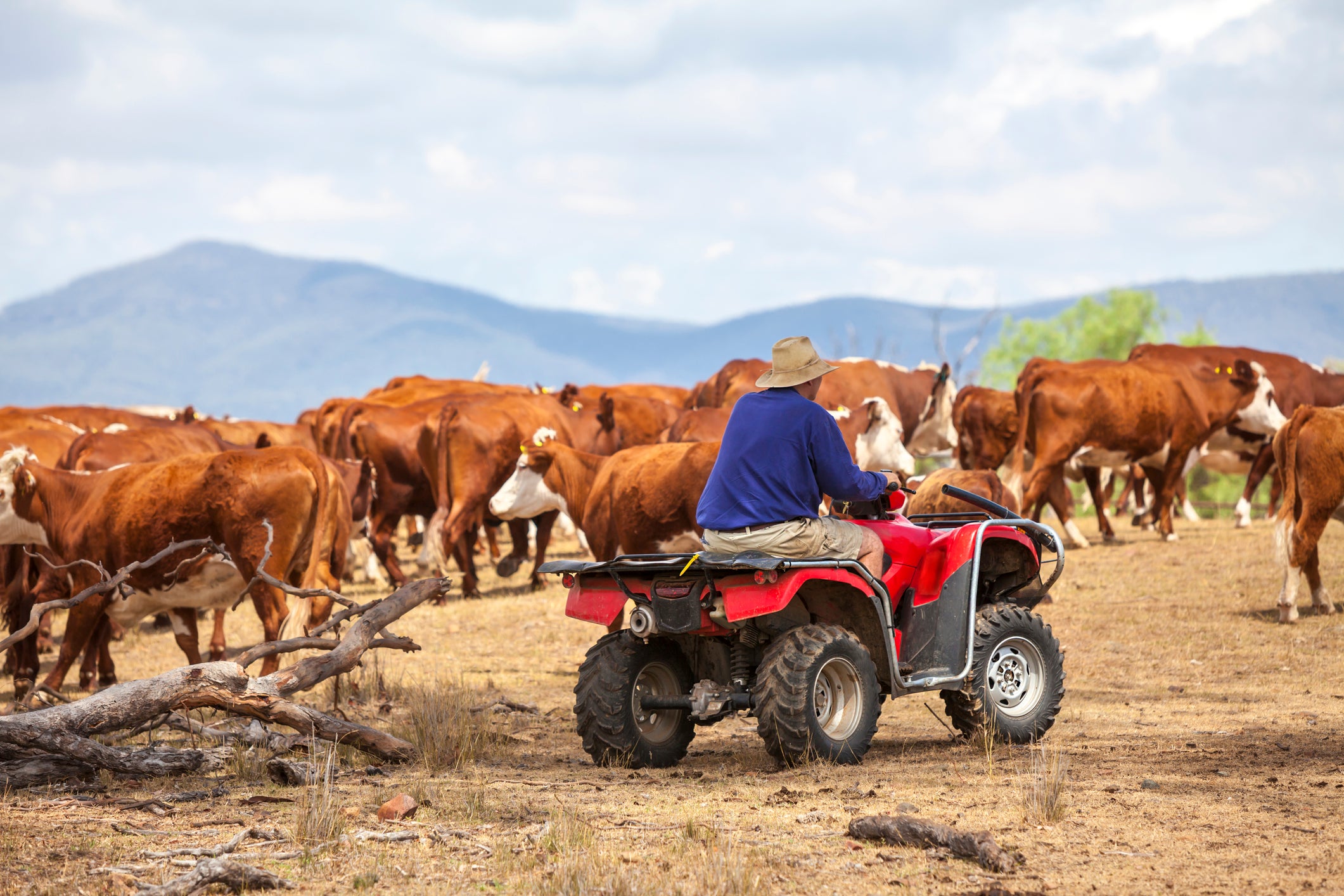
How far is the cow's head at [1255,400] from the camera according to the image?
64.1 feet

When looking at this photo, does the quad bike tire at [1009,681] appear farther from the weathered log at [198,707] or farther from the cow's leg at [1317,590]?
the cow's leg at [1317,590]

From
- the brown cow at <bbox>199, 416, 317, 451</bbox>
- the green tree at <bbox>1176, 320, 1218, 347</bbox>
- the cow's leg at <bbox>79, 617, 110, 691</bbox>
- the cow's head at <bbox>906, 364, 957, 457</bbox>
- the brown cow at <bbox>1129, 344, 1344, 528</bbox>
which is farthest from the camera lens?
the green tree at <bbox>1176, 320, 1218, 347</bbox>

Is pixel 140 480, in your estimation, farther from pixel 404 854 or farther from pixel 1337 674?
pixel 1337 674

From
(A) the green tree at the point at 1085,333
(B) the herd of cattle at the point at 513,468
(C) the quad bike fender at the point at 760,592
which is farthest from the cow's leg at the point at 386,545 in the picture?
(A) the green tree at the point at 1085,333

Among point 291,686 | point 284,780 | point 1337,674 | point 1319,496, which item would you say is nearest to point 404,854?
point 284,780

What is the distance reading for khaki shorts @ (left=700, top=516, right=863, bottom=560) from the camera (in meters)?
6.84

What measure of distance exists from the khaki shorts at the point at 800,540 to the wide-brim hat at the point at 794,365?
74 centimetres

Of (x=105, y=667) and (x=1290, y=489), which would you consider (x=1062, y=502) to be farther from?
(x=105, y=667)

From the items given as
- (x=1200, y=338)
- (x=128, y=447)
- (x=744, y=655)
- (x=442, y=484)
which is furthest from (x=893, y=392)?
(x=1200, y=338)

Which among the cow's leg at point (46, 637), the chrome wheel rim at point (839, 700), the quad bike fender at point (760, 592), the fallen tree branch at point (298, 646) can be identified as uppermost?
the quad bike fender at point (760, 592)

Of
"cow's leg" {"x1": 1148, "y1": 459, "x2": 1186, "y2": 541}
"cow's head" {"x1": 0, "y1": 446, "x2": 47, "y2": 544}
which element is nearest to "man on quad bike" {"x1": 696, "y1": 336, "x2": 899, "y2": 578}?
"cow's head" {"x1": 0, "y1": 446, "x2": 47, "y2": 544}

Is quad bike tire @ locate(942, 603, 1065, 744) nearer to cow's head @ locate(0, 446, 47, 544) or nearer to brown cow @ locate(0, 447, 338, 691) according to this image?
brown cow @ locate(0, 447, 338, 691)

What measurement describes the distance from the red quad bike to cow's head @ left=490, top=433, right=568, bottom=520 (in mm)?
8119

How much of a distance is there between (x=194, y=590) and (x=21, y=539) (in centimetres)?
201
